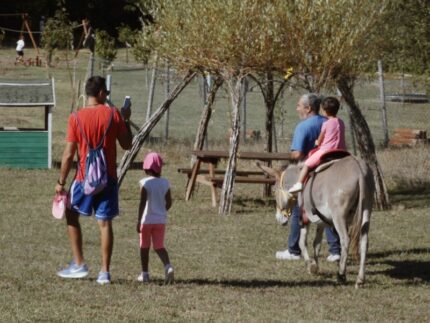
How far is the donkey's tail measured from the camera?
396 inches

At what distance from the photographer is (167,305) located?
8633mm

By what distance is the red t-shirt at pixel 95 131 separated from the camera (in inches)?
364

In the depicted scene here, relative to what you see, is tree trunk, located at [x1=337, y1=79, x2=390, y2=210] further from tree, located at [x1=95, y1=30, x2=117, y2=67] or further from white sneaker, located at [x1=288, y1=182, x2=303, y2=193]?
tree, located at [x1=95, y1=30, x2=117, y2=67]

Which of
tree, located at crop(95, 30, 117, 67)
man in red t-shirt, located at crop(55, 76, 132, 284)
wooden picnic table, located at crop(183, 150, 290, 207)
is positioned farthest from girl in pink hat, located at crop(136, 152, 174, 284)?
tree, located at crop(95, 30, 117, 67)

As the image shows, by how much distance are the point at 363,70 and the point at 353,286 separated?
666 cm

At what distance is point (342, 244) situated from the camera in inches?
396

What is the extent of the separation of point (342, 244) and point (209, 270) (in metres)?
1.57

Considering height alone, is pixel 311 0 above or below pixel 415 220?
above

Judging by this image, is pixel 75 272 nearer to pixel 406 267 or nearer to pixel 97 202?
pixel 97 202

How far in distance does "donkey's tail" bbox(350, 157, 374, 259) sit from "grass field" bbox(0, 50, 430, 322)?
53 cm

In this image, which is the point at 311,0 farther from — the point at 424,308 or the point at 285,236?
the point at 424,308

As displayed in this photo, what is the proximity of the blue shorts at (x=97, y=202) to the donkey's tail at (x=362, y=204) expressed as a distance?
2.40m

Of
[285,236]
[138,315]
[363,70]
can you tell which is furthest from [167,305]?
[363,70]

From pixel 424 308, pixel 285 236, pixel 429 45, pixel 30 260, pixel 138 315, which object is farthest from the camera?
pixel 429 45
